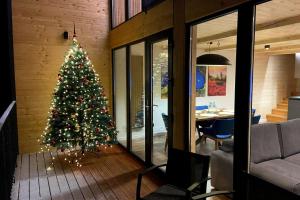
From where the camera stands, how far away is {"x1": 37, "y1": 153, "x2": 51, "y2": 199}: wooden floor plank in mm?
3404

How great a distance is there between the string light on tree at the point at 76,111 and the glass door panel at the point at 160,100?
116cm

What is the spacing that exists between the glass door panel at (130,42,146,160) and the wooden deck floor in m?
0.32

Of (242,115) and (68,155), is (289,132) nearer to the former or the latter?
(242,115)

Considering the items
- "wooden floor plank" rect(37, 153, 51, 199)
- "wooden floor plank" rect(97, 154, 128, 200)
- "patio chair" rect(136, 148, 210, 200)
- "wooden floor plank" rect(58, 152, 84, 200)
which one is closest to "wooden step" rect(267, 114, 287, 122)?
"wooden floor plank" rect(97, 154, 128, 200)

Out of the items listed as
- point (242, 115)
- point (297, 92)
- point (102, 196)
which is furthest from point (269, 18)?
point (297, 92)


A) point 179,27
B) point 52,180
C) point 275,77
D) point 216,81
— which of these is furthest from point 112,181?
point 275,77

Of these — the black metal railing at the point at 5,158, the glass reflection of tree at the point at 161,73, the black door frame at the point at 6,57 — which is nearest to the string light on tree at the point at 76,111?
the black door frame at the point at 6,57

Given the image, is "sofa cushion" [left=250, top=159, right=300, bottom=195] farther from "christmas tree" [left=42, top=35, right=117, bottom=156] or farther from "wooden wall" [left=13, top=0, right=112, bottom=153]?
→ "wooden wall" [left=13, top=0, right=112, bottom=153]

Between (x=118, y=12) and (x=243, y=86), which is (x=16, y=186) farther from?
(x=118, y=12)

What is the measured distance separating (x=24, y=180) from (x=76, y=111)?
142 centimetres

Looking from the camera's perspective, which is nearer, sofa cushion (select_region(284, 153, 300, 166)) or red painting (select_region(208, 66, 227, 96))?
sofa cushion (select_region(284, 153, 300, 166))

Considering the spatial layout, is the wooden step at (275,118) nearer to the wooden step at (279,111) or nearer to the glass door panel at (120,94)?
the wooden step at (279,111)

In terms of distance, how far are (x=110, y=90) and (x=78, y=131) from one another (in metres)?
1.57

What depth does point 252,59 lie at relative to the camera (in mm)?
2180
